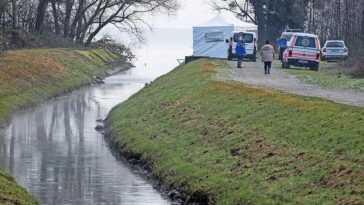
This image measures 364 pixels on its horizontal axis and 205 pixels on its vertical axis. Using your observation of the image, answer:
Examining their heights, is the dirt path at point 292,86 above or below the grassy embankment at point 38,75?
above

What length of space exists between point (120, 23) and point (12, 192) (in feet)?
219

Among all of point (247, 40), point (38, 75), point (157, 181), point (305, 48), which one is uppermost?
point (247, 40)

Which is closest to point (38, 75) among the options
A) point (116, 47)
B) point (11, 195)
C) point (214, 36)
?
point (214, 36)

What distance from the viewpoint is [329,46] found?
6106 centimetres

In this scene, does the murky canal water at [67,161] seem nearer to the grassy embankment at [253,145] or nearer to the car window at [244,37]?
the grassy embankment at [253,145]

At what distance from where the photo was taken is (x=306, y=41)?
46469 millimetres

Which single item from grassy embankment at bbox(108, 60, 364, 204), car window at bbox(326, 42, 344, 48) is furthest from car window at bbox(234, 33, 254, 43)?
grassy embankment at bbox(108, 60, 364, 204)

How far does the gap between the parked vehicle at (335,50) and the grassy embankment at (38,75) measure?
54.8 ft

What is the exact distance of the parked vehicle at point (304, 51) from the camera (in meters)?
46.2

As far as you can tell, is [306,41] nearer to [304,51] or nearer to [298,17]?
[304,51]

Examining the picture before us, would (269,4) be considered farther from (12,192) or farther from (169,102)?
(12,192)

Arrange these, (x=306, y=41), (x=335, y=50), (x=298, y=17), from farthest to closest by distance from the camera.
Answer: (x=298, y=17) < (x=335, y=50) < (x=306, y=41)

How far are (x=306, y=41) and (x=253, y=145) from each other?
2683 cm

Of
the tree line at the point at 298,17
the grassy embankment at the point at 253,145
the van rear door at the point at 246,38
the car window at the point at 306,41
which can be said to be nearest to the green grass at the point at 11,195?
the grassy embankment at the point at 253,145
